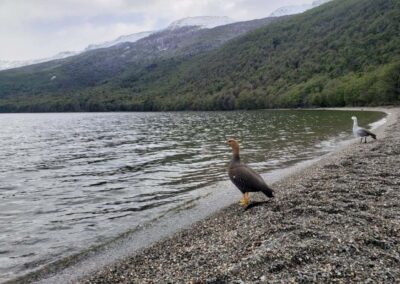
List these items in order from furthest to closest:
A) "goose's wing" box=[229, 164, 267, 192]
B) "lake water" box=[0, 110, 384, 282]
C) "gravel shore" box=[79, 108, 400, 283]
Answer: "lake water" box=[0, 110, 384, 282] < "goose's wing" box=[229, 164, 267, 192] < "gravel shore" box=[79, 108, 400, 283]

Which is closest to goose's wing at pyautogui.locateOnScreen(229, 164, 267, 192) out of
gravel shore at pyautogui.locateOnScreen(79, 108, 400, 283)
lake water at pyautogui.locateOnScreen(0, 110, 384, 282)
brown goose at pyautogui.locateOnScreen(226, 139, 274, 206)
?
brown goose at pyautogui.locateOnScreen(226, 139, 274, 206)

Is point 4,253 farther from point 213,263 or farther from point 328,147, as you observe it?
point 328,147

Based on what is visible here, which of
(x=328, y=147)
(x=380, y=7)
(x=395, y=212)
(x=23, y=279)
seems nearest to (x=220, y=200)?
(x=395, y=212)

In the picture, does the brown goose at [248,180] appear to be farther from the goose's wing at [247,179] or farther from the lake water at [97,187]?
the lake water at [97,187]

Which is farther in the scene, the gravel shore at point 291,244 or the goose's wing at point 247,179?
the goose's wing at point 247,179

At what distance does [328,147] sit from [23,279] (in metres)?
29.6

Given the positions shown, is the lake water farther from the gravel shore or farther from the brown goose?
the brown goose

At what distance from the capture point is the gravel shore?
8016 mm

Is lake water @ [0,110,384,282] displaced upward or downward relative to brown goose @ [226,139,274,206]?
downward

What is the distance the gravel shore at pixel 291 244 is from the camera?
8016 mm

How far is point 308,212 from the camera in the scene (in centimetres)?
1207

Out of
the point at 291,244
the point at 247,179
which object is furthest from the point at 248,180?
the point at 291,244

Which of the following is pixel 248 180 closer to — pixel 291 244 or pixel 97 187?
pixel 291 244

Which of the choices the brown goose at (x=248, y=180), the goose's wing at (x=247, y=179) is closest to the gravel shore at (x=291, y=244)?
the brown goose at (x=248, y=180)
